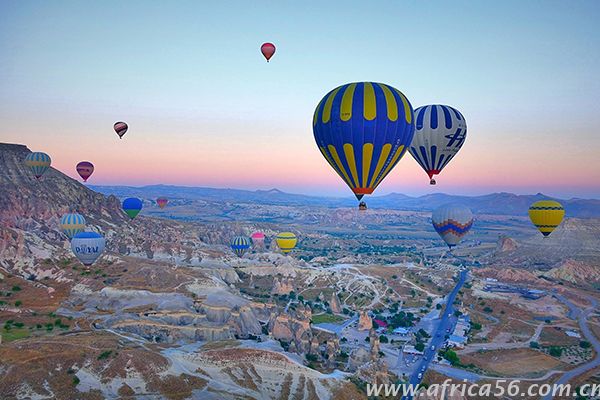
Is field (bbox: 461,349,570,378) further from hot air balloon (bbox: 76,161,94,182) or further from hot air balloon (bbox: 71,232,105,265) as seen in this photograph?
hot air balloon (bbox: 76,161,94,182)

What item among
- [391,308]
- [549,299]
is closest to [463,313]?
[391,308]

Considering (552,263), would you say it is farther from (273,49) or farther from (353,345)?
(273,49)

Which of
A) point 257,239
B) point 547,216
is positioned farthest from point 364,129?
point 257,239

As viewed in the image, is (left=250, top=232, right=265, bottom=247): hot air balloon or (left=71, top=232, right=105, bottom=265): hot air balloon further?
(left=250, top=232, right=265, bottom=247): hot air balloon

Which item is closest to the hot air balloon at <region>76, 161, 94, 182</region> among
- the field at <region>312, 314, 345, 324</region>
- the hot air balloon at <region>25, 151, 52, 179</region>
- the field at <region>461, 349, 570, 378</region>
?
the hot air balloon at <region>25, 151, 52, 179</region>

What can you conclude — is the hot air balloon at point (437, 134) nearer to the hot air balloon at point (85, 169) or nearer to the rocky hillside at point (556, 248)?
the hot air balloon at point (85, 169)

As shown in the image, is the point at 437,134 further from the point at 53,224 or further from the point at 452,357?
the point at 53,224

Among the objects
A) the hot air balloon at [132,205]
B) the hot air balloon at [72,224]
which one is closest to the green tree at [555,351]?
the hot air balloon at [72,224]
